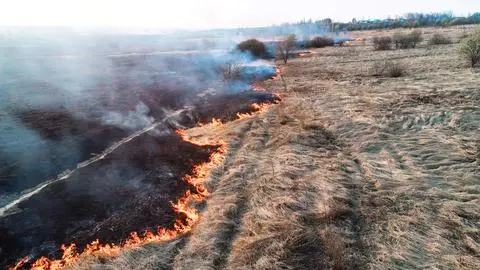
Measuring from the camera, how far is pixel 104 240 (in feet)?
27.2

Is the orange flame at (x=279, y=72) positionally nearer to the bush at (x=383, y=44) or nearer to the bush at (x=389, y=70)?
the bush at (x=389, y=70)

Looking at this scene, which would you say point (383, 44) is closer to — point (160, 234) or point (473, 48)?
point (473, 48)

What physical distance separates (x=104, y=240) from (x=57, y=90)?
18.5 metres

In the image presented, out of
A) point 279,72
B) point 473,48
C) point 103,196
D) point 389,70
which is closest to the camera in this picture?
point 103,196

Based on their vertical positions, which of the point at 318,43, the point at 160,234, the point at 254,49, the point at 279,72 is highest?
the point at 318,43

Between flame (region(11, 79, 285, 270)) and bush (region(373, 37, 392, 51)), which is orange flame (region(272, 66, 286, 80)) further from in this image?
flame (region(11, 79, 285, 270))

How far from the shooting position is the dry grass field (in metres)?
7.18

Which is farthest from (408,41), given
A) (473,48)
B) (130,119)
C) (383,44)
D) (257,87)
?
(130,119)

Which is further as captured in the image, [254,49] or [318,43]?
[318,43]

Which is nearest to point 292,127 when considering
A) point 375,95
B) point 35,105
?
point 375,95

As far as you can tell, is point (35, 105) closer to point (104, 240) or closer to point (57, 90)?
point (57, 90)

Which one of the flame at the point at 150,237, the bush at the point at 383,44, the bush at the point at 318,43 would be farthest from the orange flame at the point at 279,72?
the bush at the point at 318,43

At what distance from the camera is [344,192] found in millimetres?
9492

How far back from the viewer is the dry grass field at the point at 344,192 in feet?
23.6
